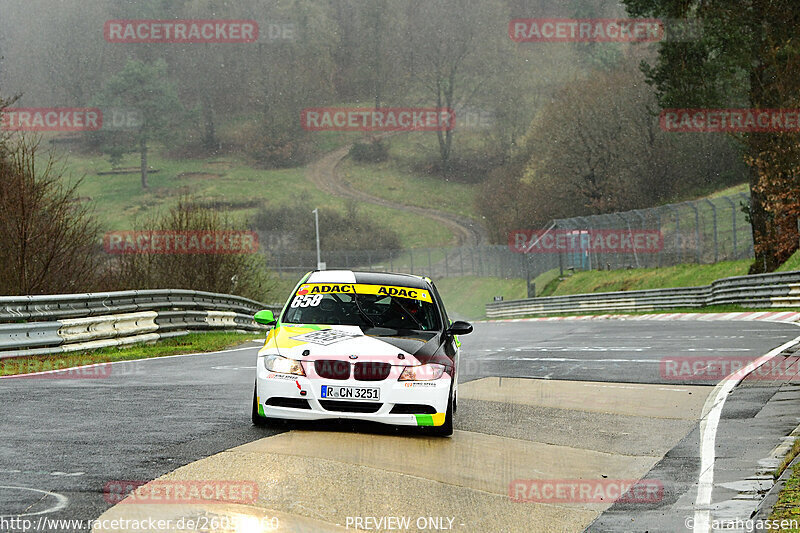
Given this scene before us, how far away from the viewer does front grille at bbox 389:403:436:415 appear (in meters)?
9.19

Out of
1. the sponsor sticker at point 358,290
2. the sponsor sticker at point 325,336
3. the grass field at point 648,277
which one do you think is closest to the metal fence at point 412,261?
the grass field at point 648,277

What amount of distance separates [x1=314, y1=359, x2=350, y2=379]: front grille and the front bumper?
6cm

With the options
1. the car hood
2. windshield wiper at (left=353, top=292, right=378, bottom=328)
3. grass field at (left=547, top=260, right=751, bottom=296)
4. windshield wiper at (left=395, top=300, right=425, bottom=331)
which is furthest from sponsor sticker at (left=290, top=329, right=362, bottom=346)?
grass field at (left=547, top=260, right=751, bottom=296)

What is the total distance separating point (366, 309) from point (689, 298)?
102 feet

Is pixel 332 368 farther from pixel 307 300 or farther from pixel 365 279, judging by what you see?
pixel 365 279

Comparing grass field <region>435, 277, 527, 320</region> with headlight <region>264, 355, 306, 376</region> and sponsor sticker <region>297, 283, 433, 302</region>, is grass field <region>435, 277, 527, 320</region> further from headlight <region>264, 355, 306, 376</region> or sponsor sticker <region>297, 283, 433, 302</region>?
headlight <region>264, 355, 306, 376</region>

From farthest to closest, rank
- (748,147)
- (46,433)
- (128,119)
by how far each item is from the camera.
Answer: (128,119) < (748,147) < (46,433)

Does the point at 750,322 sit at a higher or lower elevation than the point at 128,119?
lower

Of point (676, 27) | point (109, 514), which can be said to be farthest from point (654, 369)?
point (676, 27)

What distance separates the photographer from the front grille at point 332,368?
9.18 meters

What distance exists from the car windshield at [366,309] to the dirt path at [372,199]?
101223 mm

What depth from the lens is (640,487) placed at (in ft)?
25.5

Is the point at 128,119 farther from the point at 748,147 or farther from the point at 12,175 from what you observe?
the point at 12,175

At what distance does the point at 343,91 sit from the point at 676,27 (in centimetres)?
12453
